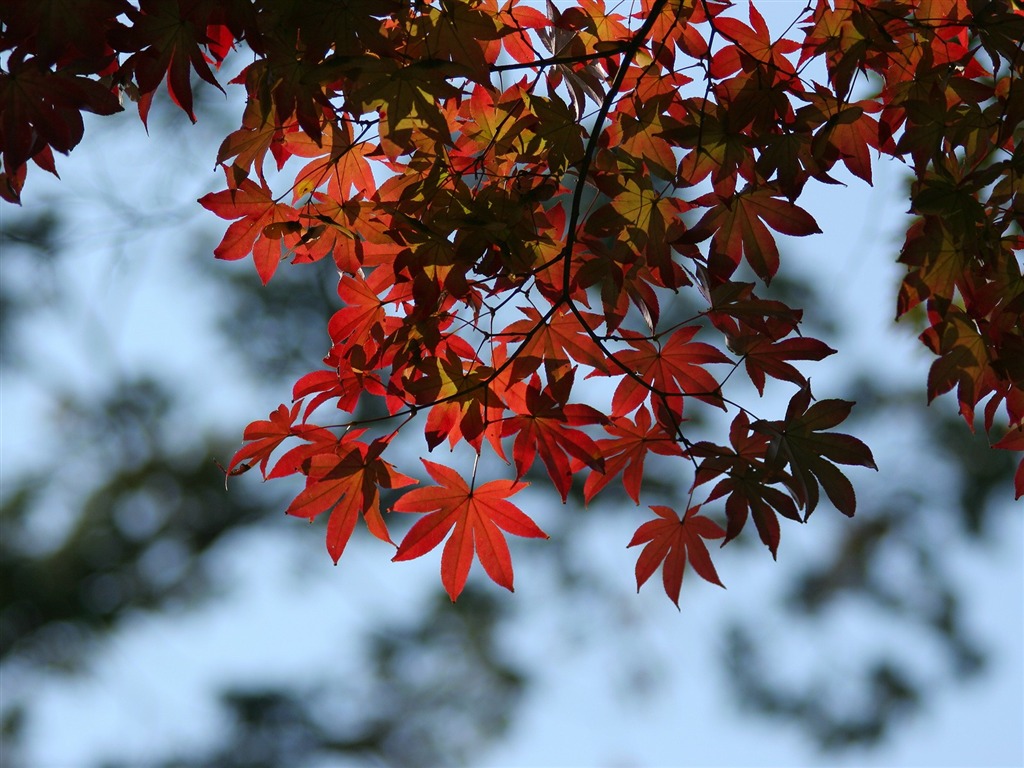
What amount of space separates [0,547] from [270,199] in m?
4.08

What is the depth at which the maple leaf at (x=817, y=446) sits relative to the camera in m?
0.79

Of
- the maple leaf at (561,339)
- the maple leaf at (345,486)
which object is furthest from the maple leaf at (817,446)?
the maple leaf at (345,486)

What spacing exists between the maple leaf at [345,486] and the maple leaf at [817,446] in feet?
1.13

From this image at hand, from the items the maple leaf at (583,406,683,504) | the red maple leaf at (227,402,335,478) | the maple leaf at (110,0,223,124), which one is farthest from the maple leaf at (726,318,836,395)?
the maple leaf at (110,0,223,124)

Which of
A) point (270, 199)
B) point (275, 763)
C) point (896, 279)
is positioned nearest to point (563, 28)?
point (270, 199)

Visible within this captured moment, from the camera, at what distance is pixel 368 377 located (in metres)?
0.91

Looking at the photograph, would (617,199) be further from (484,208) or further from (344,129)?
(344,129)

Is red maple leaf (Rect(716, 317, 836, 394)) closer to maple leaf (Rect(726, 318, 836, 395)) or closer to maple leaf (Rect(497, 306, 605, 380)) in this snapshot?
maple leaf (Rect(726, 318, 836, 395))

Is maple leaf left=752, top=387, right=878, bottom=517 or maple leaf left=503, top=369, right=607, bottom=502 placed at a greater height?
maple leaf left=503, top=369, right=607, bottom=502

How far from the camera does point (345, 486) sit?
0.91 meters

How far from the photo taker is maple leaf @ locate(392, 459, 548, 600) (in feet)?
2.95

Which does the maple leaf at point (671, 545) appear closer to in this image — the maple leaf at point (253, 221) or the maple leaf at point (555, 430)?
the maple leaf at point (555, 430)

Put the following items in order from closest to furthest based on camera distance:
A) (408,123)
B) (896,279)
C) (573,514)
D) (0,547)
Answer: (408,123) → (896,279) → (0,547) → (573,514)

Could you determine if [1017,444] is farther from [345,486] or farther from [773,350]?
[345,486]
